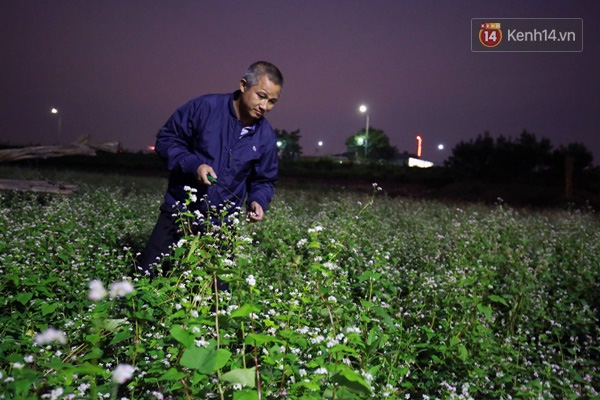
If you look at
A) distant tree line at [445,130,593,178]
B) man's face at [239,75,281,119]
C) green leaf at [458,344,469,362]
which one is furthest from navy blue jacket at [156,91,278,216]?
distant tree line at [445,130,593,178]

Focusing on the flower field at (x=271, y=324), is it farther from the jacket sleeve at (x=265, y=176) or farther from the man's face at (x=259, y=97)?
the man's face at (x=259, y=97)

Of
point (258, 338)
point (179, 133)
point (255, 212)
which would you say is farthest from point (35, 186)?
point (258, 338)

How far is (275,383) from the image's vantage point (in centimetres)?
213

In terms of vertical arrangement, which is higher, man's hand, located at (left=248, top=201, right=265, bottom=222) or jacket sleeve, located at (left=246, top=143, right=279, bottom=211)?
jacket sleeve, located at (left=246, top=143, right=279, bottom=211)

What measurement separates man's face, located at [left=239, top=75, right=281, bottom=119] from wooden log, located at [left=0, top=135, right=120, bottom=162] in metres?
4.90

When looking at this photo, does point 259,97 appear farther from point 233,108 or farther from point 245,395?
point 245,395

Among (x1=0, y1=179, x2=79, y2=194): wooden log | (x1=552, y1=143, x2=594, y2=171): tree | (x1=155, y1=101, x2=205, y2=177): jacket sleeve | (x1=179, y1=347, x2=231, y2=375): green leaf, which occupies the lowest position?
(x1=179, y1=347, x2=231, y2=375): green leaf

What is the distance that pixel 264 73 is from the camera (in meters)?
3.74

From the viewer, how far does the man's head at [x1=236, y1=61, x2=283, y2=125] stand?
147 inches

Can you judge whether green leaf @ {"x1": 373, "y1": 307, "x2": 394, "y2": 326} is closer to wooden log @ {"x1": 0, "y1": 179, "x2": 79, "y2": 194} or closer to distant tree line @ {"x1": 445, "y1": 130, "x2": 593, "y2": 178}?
wooden log @ {"x1": 0, "y1": 179, "x2": 79, "y2": 194}

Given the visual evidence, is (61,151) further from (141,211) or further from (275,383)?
(275,383)

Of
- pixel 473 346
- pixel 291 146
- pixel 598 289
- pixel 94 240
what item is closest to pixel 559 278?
pixel 598 289

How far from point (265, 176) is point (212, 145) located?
624mm

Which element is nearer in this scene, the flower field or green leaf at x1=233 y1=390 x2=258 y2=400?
green leaf at x1=233 y1=390 x2=258 y2=400
